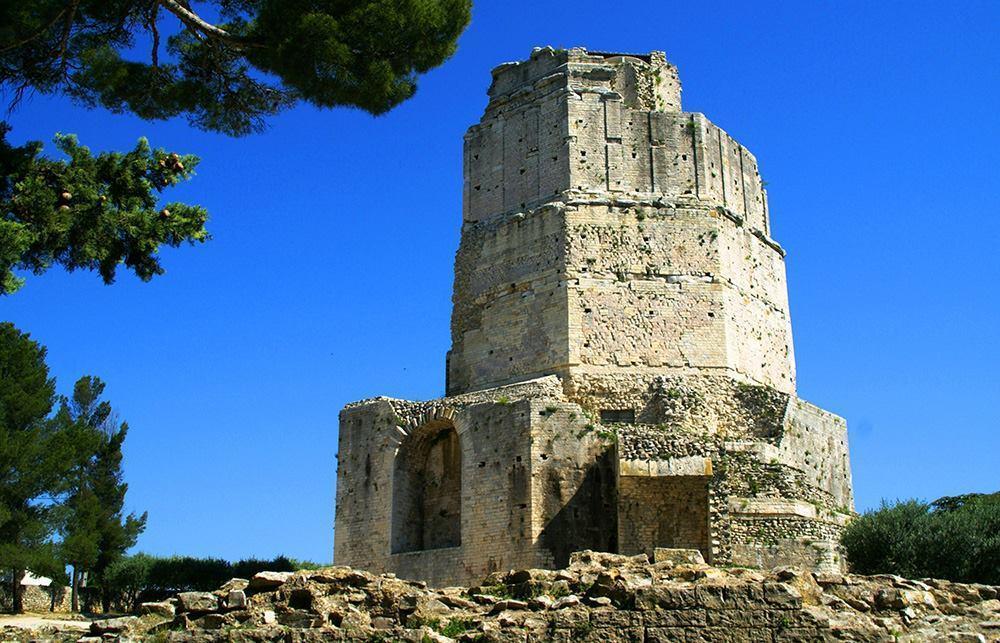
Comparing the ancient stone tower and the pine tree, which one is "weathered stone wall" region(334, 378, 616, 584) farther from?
the pine tree

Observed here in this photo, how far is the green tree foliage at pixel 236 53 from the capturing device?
13.0m

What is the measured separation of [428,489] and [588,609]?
11.4m

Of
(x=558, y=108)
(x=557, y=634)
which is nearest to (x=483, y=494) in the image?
(x=558, y=108)

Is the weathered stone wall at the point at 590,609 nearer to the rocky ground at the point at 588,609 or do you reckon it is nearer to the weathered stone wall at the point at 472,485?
the rocky ground at the point at 588,609

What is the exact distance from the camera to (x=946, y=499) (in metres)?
31.3

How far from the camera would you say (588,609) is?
1025 cm

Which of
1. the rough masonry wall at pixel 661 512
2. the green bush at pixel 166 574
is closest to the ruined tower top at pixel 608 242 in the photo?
the rough masonry wall at pixel 661 512

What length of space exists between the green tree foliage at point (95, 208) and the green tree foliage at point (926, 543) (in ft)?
36.0

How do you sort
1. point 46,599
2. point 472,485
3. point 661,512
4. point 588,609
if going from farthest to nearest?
point 46,599 < point 472,485 < point 661,512 < point 588,609

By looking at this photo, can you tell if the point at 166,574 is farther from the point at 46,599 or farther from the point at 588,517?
the point at 588,517

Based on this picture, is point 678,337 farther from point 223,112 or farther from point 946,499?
point 946,499

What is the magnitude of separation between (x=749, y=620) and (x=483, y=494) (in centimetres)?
999

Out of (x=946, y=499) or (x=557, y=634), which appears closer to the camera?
(x=557, y=634)

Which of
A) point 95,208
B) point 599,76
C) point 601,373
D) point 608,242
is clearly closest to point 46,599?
point 601,373
